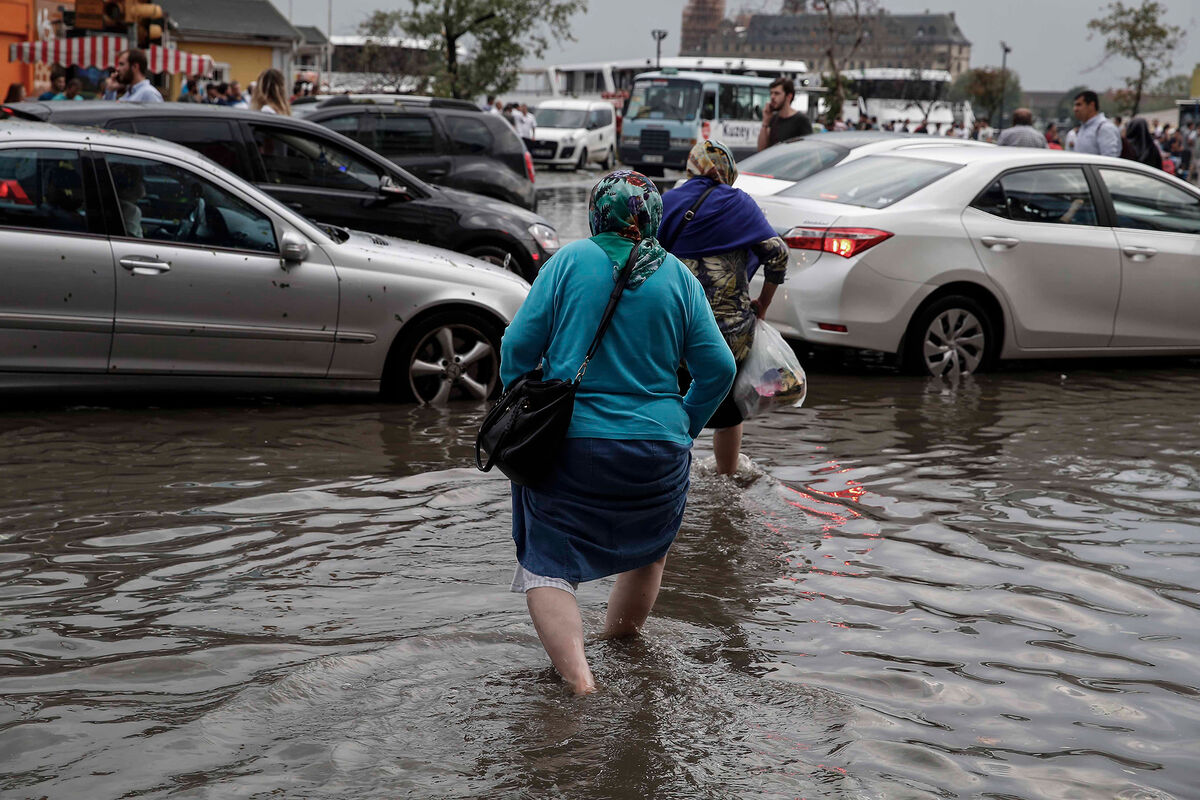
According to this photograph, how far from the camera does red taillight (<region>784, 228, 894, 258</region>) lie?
30.1ft

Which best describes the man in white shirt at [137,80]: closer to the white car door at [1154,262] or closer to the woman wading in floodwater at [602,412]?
the white car door at [1154,262]

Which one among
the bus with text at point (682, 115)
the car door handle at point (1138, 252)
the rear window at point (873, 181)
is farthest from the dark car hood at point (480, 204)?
the bus with text at point (682, 115)

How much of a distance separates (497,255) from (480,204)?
1.39 feet

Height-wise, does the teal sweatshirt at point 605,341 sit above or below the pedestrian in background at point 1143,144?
below

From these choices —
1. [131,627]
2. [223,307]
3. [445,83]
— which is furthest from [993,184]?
[445,83]

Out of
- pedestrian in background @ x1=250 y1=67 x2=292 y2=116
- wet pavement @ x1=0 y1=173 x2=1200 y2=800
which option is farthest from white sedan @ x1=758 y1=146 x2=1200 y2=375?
pedestrian in background @ x1=250 y1=67 x2=292 y2=116

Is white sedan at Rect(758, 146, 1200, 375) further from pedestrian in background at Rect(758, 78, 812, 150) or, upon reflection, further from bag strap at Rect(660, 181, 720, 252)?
pedestrian in background at Rect(758, 78, 812, 150)

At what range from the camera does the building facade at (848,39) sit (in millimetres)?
64812

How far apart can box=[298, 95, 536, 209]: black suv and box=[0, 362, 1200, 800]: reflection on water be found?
6589 mm

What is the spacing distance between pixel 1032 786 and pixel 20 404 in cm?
602

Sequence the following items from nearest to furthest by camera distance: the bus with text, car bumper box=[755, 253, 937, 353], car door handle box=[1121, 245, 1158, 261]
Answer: car bumper box=[755, 253, 937, 353], car door handle box=[1121, 245, 1158, 261], the bus with text

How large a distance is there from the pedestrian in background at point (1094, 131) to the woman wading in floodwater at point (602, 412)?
11.0 metres

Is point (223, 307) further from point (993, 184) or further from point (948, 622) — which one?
point (993, 184)

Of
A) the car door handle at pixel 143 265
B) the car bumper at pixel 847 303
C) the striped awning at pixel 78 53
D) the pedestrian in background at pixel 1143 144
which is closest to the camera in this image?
the car door handle at pixel 143 265
